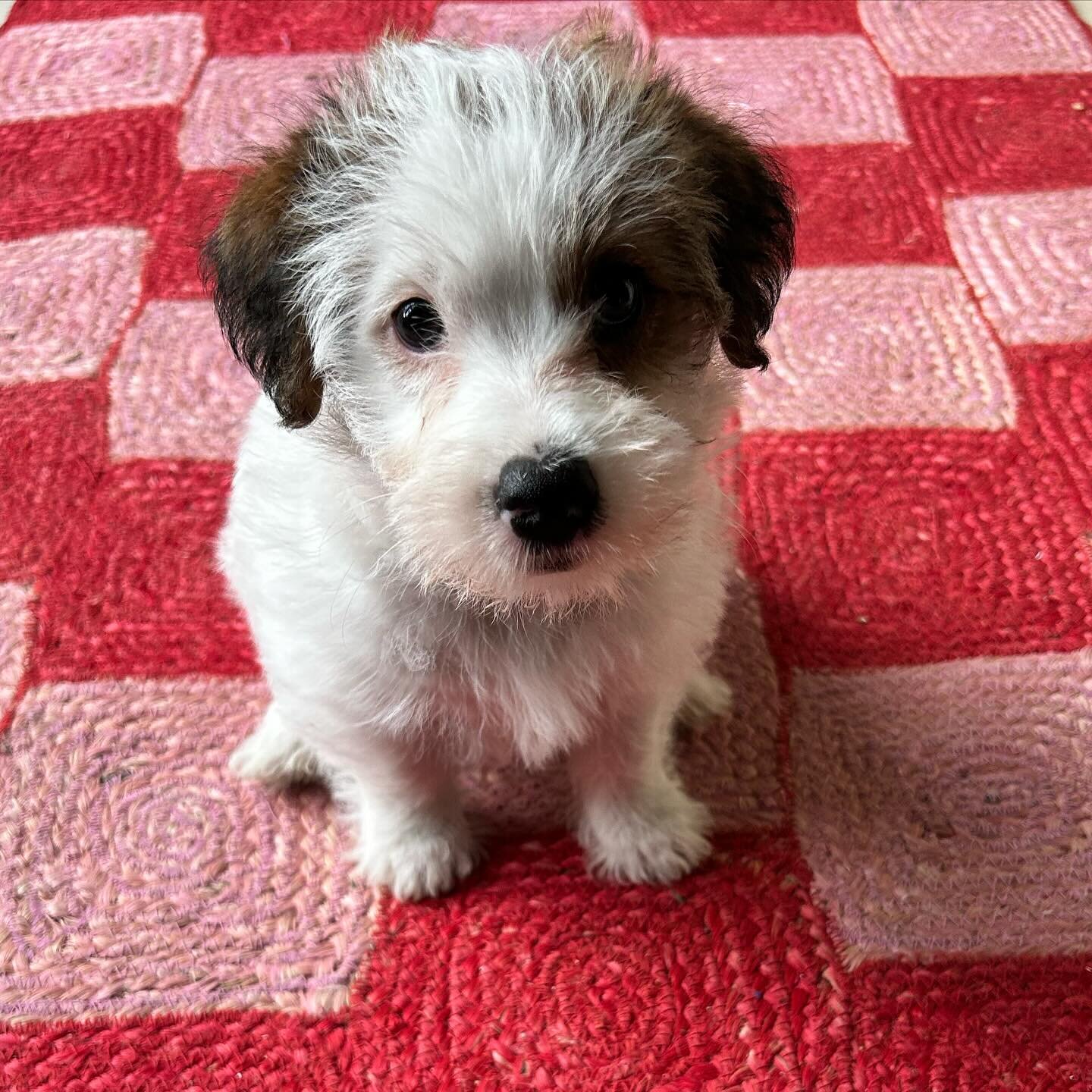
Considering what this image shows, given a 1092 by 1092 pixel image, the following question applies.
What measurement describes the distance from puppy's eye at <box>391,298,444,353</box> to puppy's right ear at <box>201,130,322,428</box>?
0.34 feet

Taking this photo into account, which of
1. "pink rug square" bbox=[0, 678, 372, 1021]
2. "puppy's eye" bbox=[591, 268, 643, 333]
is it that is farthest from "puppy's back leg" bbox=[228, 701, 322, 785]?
"puppy's eye" bbox=[591, 268, 643, 333]

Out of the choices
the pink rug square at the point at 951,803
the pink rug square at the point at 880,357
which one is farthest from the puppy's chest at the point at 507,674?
the pink rug square at the point at 880,357

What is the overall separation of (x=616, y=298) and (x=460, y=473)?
0.78 ft

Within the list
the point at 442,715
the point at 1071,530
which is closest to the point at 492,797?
the point at 442,715

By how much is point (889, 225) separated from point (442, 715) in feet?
4.96

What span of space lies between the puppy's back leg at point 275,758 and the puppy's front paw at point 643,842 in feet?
1.26

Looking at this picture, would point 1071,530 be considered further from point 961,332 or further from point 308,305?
point 308,305

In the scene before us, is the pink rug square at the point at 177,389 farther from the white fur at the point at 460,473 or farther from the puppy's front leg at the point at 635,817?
the puppy's front leg at the point at 635,817

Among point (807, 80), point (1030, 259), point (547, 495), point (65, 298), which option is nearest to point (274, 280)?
point (547, 495)

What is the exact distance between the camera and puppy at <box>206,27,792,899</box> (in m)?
0.92

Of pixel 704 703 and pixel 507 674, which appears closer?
pixel 507 674

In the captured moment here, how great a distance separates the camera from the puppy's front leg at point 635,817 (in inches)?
54.3

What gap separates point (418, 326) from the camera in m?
1.01

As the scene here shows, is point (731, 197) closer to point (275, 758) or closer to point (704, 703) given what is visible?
point (704, 703)
